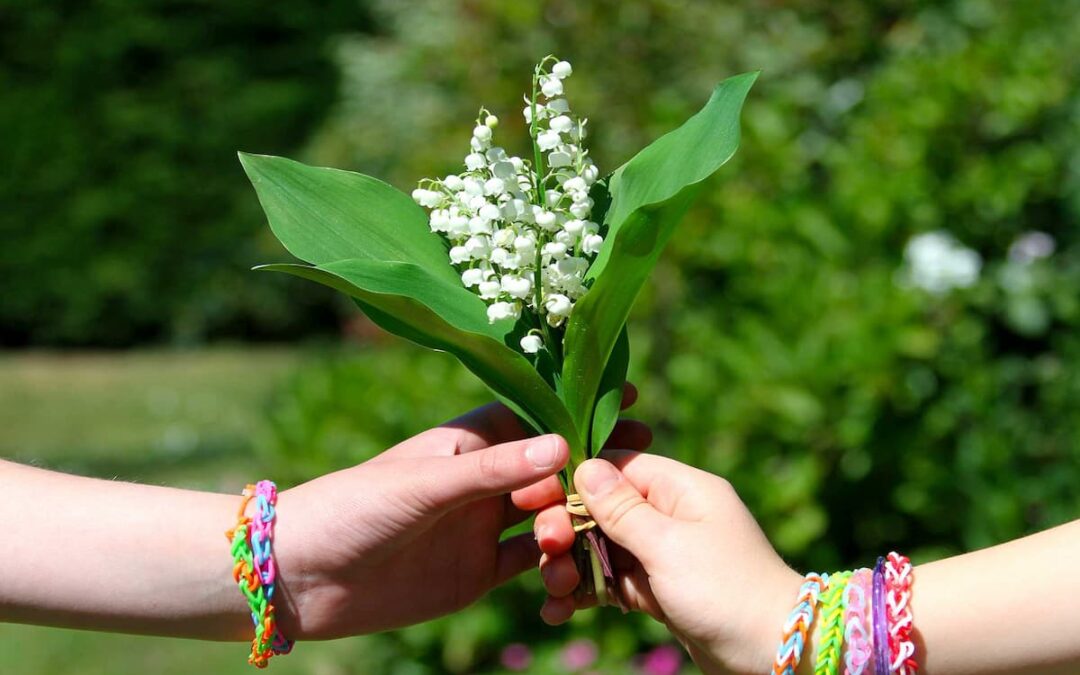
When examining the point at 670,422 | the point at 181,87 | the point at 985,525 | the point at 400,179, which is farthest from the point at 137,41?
the point at 985,525

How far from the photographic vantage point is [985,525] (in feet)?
11.0

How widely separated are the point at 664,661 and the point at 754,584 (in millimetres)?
1847

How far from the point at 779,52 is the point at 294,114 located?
6.08 metres

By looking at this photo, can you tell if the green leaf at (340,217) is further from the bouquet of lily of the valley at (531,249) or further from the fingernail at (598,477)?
the fingernail at (598,477)

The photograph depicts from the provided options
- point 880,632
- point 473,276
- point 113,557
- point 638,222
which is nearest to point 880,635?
point 880,632

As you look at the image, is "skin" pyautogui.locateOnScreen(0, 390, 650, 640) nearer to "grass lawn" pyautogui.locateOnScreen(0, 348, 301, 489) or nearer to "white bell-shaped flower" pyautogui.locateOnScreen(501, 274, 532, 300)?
"white bell-shaped flower" pyautogui.locateOnScreen(501, 274, 532, 300)

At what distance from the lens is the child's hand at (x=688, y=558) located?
59.6 inches

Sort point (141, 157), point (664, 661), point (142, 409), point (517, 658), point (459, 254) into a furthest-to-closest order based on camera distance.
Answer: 1. point (141, 157)
2. point (142, 409)
3. point (517, 658)
4. point (664, 661)
5. point (459, 254)

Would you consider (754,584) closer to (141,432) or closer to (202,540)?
(202,540)

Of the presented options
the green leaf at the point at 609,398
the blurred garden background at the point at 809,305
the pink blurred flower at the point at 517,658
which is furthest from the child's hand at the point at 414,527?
the pink blurred flower at the point at 517,658

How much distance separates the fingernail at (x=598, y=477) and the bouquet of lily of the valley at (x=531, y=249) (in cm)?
6

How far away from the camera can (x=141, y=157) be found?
9.21 m

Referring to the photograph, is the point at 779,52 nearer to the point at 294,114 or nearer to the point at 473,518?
the point at 473,518

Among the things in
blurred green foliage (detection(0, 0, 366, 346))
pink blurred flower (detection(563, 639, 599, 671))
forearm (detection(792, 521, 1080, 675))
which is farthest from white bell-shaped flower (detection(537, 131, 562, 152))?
blurred green foliage (detection(0, 0, 366, 346))
